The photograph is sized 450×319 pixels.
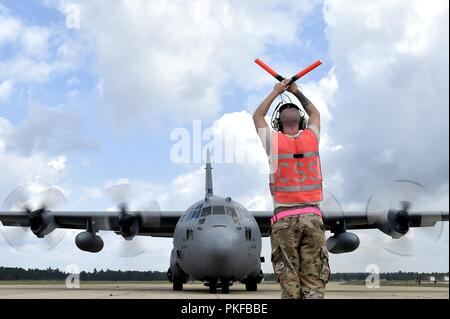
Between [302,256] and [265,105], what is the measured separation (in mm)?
1355

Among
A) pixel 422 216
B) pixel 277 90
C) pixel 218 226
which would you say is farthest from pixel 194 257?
pixel 277 90

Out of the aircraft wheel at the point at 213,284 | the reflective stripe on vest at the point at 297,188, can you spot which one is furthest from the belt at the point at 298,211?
the aircraft wheel at the point at 213,284

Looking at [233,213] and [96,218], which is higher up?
[96,218]

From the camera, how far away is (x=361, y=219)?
28125 millimetres

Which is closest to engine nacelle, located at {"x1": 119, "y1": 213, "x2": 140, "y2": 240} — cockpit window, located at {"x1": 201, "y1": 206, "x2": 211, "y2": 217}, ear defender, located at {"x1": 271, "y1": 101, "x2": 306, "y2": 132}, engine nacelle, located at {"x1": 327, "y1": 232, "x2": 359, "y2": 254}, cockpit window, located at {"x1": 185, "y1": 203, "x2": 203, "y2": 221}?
cockpit window, located at {"x1": 185, "y1": 203, "x2": 203, "y2": 221}

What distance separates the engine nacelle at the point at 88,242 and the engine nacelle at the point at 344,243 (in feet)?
36.8

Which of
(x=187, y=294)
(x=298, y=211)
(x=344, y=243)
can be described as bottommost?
(x=298, y=211)

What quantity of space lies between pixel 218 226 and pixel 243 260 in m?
1.51

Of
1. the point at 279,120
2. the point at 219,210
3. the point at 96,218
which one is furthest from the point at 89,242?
the point at 279,120

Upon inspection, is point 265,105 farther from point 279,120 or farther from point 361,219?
point 361,219

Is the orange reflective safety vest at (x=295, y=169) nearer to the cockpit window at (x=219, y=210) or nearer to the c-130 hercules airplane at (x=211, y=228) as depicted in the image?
the c-130 hercules airplane at (x=211, y=228)

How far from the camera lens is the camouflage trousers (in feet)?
14.3

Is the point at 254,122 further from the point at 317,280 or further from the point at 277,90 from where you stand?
the point at 317,280

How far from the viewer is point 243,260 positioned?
1770 cm
